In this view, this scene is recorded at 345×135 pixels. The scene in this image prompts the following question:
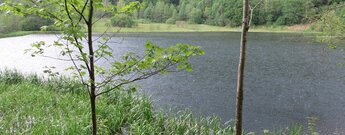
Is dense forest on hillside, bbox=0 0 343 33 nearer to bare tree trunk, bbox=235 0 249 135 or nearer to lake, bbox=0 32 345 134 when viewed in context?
lake, bbox=0 32 345 134

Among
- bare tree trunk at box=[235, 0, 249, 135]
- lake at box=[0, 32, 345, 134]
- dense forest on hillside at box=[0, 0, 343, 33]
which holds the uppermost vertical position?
dense forest on hillside at box=[0, 0, 343, 33]

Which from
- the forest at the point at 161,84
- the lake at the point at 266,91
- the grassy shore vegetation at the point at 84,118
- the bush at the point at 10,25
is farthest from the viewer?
the bush at the point at 10,25

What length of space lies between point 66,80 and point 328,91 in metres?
16.9

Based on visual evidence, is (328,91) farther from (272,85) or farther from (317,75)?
(317,75)

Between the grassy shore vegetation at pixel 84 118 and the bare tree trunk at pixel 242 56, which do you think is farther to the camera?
the grassy shore vegetation at pixel 84 118

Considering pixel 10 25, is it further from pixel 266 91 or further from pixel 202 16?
pixel 266 91

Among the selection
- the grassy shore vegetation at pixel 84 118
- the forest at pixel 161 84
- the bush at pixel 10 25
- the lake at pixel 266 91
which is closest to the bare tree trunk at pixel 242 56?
the forest at pixel 161 84

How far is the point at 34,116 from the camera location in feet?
29.2

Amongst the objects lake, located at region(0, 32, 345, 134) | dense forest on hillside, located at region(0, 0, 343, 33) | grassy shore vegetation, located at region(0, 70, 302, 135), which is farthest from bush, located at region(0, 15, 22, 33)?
grassy shore vegetation, located at region(0, 70, 302, 135)

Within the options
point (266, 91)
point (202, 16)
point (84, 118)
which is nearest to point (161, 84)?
point (266, 91)

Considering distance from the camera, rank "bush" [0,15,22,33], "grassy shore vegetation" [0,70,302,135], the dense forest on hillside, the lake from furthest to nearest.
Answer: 1. the dense forest on hillside
2. "bush" [0,15,22,33]
3. the lake
4. "grassy shore vegetation" [0,70,302,135]

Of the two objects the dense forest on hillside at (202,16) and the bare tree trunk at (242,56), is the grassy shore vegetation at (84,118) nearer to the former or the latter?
the bare tree trunk at (242,56)

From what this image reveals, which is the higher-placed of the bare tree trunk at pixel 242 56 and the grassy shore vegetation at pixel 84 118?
the bare tree trunk at pixel 242 56

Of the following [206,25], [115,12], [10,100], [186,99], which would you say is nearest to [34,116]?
[10,100]
